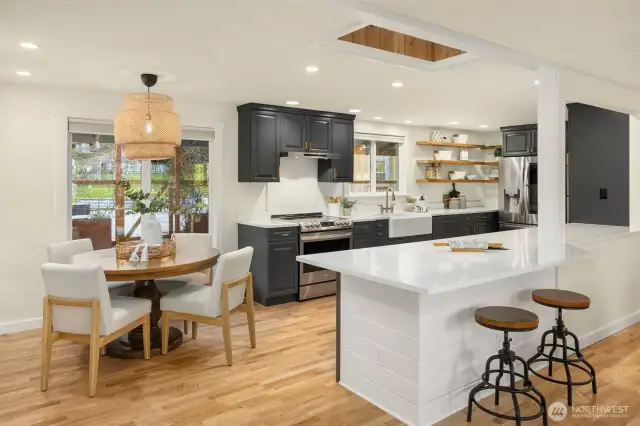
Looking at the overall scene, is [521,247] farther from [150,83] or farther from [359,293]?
[150,83]

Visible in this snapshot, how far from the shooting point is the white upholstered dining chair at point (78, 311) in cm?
295

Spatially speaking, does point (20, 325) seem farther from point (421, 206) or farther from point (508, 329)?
point (421, 206)

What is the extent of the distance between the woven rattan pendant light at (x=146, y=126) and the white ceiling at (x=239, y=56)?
1.02 ft

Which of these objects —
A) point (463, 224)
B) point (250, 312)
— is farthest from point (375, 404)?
point (463, 224)

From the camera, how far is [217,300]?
11.4ft

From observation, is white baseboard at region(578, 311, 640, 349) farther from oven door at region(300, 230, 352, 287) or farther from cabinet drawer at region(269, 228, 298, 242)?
cabinet drawer at region(269, 228, 298, 242)

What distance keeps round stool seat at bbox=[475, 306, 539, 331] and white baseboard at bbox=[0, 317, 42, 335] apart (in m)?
4.19

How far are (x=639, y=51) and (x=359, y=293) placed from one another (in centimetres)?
256

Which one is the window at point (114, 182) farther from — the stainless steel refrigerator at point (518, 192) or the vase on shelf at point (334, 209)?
the stainless steel refrigerator at point (518, 192)

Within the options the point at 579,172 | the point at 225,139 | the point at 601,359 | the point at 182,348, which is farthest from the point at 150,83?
the point at 579,172

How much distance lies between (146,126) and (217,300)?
4.86 ft

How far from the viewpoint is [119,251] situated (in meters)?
3.73

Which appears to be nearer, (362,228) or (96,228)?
(96,228)

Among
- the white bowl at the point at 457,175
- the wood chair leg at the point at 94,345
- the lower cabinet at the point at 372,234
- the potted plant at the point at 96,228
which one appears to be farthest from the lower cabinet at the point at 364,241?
the wood chair leg at the point at 94,345
